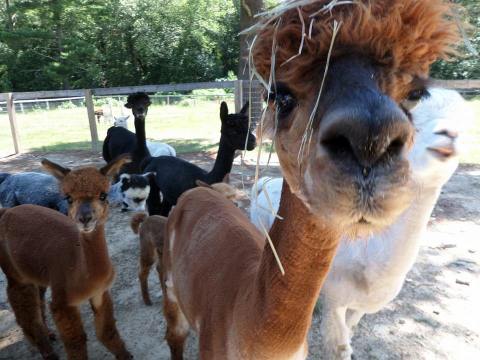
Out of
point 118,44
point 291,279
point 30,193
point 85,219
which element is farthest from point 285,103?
point 118,44

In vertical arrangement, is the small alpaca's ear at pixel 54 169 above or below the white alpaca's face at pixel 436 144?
below

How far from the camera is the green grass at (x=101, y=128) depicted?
1246cm

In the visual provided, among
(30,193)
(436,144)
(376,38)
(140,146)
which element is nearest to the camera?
(376,38)

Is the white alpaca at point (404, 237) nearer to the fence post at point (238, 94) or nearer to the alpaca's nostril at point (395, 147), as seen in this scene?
the alpaca's nostril at point (395, 147)

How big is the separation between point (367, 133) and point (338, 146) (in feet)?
0.33

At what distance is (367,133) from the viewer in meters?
0.90

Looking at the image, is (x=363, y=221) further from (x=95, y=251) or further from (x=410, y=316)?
(x=410, y=316)

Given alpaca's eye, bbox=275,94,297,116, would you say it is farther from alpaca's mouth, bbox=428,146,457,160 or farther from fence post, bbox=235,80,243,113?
fence post, bbox=235,80,243,113

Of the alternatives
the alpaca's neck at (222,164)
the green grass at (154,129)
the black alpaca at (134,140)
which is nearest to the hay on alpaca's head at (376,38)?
the alpaca's neck at (222,164)

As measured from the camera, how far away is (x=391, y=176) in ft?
3.06

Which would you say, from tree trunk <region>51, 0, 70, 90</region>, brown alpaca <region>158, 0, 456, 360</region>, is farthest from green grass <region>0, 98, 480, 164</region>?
tree trunk <region>51, 0, 70, 90</region>

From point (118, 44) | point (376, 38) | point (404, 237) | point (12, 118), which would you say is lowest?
point (12, 118)

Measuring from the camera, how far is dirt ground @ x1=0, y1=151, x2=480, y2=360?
3078mm

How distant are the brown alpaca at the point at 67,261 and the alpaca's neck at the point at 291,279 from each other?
1.77 metres
